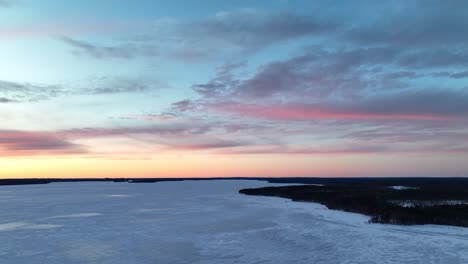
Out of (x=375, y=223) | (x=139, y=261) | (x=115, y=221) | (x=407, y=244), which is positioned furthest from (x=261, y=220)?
→ (x=139, y=261)

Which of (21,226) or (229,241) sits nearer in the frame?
(229,241)

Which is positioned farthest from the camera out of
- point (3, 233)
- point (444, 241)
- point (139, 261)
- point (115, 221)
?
point (115, 221)

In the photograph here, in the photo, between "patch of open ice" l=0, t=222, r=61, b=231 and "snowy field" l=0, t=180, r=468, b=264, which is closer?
"snowy field" l=0, t=180, r=468, b=264

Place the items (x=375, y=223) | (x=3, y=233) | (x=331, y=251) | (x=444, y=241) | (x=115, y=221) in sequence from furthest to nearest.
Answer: (x=115, y=221) < (x=375, y=223) < (x=3, y=233) < (x=444, y=241) < (x=331, y=251)

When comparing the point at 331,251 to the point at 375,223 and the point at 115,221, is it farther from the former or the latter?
the point at 115,221

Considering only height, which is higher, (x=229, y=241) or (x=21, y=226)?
(x=21, y=226)

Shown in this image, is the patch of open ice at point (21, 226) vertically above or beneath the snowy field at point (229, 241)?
above

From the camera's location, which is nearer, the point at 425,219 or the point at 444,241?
the point at 444,241

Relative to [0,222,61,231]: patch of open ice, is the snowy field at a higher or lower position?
lower

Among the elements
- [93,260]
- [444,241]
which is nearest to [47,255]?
[93,260]

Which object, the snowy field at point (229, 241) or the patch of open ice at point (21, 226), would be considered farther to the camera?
the patch of open ice at point (21, 226)
